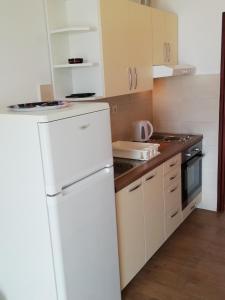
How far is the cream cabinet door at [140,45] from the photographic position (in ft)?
8.30

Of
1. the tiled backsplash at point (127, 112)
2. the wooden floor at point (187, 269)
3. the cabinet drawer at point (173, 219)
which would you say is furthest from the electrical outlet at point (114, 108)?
the wooden floor at point (187, 269)

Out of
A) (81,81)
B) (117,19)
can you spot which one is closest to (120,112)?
(81,81)

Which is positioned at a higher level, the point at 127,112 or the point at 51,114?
the point at 51,114

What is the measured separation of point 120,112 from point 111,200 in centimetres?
137

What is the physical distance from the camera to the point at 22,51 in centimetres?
204

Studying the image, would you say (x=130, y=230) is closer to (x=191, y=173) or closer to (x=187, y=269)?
(x=187, y=269)

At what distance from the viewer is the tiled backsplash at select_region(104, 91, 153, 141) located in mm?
3012

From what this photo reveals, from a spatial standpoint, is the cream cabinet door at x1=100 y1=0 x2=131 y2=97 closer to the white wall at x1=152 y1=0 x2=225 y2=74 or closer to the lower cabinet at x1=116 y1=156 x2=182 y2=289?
the lower cabinet at x1=116 y1=156 x2=182 y2=289

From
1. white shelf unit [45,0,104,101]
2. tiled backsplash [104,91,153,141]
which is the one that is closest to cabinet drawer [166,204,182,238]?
tiled backsplash [104,91,153,141]

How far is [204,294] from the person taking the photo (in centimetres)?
227

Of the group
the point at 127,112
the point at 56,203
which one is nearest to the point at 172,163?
the point at 127,112

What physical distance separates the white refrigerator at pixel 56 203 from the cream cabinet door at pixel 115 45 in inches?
24.6

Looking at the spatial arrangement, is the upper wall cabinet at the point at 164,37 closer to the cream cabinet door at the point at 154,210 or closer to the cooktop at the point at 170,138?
the cooktop at the point at 170,138

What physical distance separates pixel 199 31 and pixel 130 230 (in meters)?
2.22
